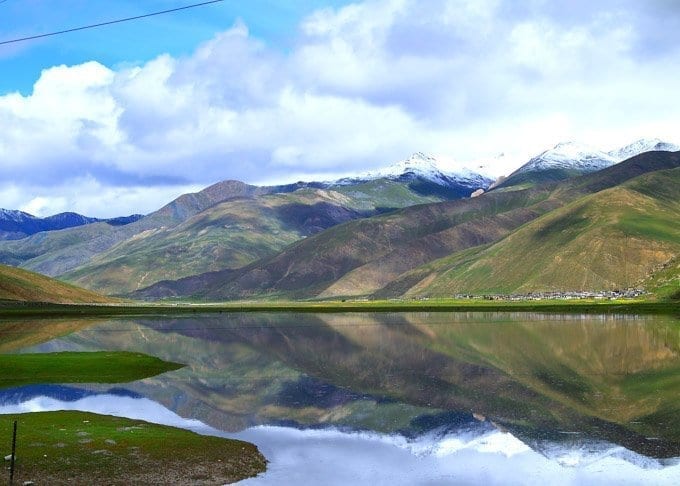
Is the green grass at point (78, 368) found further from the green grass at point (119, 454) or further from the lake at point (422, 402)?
the green grass at point (119, 454)

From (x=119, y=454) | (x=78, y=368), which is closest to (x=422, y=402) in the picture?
(x=119, y=454)

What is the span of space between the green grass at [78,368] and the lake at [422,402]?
3.60 meters

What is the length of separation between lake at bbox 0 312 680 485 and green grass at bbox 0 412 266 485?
121 inches

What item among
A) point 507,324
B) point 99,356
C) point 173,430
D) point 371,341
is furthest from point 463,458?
point 507,324

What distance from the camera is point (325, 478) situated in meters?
39.1

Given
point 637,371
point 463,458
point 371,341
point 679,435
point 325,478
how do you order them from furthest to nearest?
point 371,341
point 637,371
point 679,435
point 463,458
point 325,478

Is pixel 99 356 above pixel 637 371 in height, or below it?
above

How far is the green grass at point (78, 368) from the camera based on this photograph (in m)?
70.4

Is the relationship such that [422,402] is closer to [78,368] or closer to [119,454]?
[119,454]

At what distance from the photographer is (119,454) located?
39969mm

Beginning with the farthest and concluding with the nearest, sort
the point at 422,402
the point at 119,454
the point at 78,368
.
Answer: the point at 78,368 → the point at 422,402 → the point at 119,454

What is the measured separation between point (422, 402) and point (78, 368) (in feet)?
121

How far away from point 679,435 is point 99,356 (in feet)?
206

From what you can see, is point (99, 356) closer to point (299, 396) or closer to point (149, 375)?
point (149, 375)
